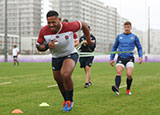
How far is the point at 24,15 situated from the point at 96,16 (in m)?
31.2

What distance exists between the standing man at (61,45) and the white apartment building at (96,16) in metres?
67.7

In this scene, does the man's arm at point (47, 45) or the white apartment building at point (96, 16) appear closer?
the man's arm at point (47, 45)

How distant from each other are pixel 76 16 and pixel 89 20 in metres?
9.11

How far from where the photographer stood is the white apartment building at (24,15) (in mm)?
105062

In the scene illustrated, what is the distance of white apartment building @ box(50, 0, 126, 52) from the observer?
76562 mm

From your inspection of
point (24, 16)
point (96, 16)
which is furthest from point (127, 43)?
point (24, 16)

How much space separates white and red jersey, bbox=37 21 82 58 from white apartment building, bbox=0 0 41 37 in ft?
333

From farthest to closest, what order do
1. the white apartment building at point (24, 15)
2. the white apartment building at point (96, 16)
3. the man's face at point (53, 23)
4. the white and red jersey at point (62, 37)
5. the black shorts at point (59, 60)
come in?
the white apartment building at point (24, 15) → the white apartment building at point (96, 16) → the black shorts at point (59, 60) → the white and red jersey at point (62, 37) → the man's face at point (53, 23)

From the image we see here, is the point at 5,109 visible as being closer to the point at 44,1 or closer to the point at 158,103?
the point at 158,103

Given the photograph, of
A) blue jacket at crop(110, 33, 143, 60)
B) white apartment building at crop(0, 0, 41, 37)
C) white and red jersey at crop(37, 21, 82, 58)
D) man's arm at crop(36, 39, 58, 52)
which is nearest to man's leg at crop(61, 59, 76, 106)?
white and red jersey at crop(37, 21, 82, 58)

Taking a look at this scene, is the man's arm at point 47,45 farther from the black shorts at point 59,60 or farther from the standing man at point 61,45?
the black shorts at point 59,60

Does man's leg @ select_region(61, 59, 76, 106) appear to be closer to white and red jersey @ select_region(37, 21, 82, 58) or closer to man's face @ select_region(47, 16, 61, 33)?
white and red jersey @ select_region(37, 21, 82, 58)

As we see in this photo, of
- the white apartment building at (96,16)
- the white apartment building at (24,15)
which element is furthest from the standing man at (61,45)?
the white apartment building at (24,15)

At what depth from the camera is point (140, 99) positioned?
6.66 metres
